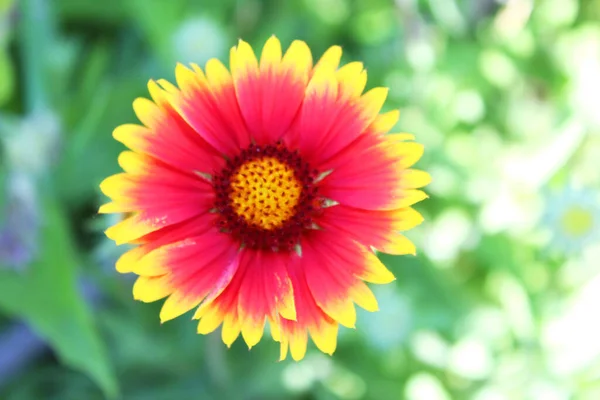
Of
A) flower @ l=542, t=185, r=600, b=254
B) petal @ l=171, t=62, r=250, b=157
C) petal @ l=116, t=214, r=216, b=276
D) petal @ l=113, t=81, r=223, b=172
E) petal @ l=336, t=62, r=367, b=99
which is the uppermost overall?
flower @ l=542, t=185, r=600, b=254

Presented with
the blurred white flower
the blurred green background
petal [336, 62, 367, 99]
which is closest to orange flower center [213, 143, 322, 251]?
petal [336, 62, 367, 99]

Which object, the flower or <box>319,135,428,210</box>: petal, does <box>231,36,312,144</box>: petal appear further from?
the flower

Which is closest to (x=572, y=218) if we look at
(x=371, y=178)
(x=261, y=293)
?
(x=371, y=178)

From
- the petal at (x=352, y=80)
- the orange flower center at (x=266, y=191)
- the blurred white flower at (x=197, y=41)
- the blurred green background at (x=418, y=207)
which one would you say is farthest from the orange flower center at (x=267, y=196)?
the blurred white flower at (x=197, y=41)

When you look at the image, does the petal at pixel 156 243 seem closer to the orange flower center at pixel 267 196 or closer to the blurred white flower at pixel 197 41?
the orange flower center at pixel 267 196

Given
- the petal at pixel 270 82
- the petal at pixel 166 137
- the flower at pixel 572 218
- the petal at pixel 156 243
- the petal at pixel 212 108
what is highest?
the flower at pixel 572 218
